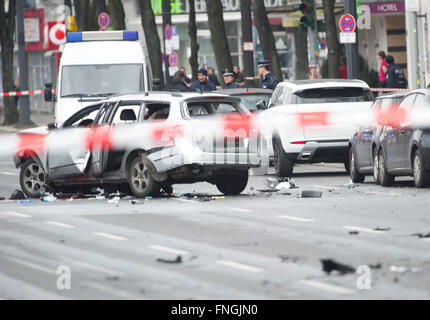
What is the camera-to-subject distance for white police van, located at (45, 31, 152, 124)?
2802cm

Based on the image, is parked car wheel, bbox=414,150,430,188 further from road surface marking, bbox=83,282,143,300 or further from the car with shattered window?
road surface marking, bbox=83,282,143,300

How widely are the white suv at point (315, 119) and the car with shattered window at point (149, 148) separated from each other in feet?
10.0

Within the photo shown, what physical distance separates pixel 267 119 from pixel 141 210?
712 centimetres

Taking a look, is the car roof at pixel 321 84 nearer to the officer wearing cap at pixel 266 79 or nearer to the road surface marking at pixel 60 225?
the officer wearing cap at pixel 266 79

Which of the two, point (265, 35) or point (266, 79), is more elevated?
point (265, 35)

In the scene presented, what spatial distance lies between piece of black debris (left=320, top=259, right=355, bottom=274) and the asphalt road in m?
0.08

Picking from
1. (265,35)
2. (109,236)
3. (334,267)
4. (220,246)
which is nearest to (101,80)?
(109,236)

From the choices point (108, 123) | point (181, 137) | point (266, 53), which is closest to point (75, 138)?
point (108, 123)

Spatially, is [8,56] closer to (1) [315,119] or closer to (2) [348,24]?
(2) [348,24]

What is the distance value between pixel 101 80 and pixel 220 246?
647 inches

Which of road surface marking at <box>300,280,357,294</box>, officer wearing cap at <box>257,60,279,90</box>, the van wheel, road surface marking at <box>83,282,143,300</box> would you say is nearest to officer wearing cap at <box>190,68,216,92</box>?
officer wearing cap at <box>257,60,279,90</box>

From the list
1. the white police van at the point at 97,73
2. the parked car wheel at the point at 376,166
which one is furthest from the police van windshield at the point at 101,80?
the parked car wheel at the point at 376,166

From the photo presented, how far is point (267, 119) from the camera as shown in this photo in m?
23.3

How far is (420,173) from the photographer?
18.5m
